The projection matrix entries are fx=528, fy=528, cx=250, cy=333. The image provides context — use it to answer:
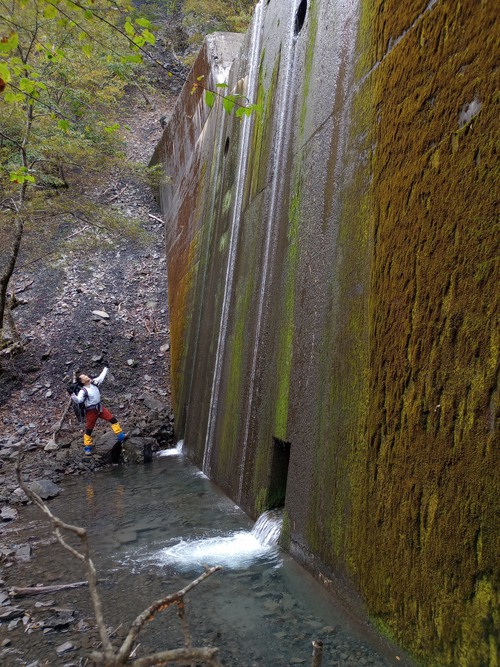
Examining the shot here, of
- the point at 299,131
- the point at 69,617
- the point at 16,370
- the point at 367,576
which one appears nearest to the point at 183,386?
the point at 16,370

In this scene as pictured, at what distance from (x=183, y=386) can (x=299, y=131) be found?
5.37 metres

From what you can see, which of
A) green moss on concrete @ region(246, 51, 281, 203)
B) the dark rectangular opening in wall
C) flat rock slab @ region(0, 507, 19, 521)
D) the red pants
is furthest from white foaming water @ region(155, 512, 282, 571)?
the red pants

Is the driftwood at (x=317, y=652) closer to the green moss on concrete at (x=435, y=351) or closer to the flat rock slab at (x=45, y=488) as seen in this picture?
the green moss on concrete at (x=435, y=351)

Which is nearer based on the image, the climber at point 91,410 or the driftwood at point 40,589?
the driftwood at point 40,589

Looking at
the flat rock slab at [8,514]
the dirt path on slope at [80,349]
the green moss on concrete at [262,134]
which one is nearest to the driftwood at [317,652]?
the flat rock slab at [8,514]

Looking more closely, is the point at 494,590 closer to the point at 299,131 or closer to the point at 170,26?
the point at 299,131

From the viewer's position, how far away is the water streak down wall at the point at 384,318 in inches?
83.3

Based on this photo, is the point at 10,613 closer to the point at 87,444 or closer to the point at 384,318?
the point at 384,318

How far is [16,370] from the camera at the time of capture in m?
10.7

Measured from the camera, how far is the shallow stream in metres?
2.79

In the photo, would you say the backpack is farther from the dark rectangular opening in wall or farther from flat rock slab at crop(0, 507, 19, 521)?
the dark rectangular opening in wall

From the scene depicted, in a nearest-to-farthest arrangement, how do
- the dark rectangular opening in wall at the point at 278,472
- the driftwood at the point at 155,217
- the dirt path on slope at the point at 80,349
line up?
the dark rectangular opening in wall at the point at 278,472 → the dirt path on slope at the point at 80,349 → the driftwood at the point at 155,217

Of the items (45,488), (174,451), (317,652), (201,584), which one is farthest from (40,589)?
(174,451)

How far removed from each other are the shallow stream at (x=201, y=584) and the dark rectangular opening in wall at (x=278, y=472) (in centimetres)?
21
